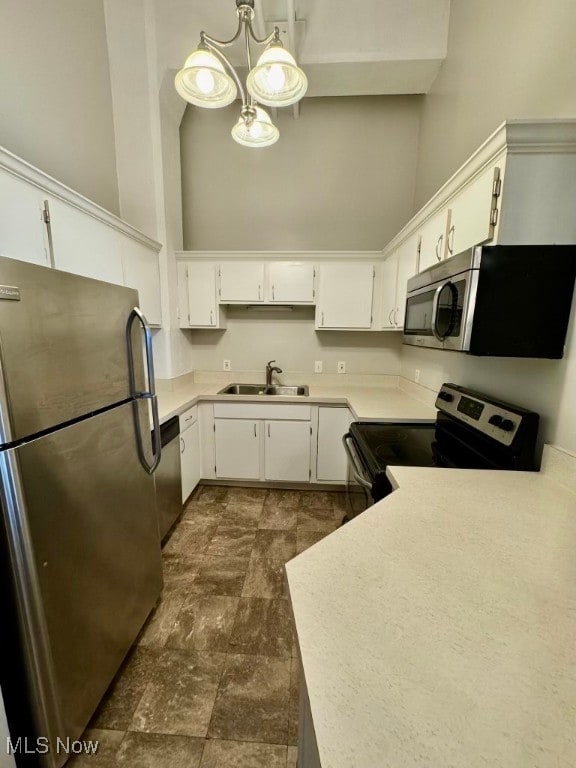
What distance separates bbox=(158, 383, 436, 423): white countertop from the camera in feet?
6.90

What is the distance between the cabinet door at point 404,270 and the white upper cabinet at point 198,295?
1.57m

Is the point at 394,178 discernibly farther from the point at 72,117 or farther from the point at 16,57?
the point at 16,57

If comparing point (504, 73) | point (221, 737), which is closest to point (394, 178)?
point (504, 73)

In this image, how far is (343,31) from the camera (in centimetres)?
218

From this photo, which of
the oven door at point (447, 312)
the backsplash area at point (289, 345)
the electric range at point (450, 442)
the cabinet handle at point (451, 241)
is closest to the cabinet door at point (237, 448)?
the backsplash area at point (289, 345)

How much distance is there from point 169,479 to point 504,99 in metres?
2.88

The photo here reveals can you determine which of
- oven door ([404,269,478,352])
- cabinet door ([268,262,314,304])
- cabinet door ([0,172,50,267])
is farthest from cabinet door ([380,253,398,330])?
cabinet door ([0,172,50,267])

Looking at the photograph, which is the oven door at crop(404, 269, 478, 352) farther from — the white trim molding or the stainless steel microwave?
the white trim molding

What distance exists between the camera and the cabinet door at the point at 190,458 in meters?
2.42

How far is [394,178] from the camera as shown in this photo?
2857 millimetres

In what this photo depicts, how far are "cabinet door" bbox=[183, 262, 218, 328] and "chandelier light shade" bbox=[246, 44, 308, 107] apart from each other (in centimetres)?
139

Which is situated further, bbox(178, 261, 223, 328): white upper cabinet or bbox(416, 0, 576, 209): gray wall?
bbox(178, 261, 223, 328): white upper cabinet

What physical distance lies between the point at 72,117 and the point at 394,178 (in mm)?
2542

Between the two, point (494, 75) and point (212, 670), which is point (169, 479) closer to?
point (212, 670)
